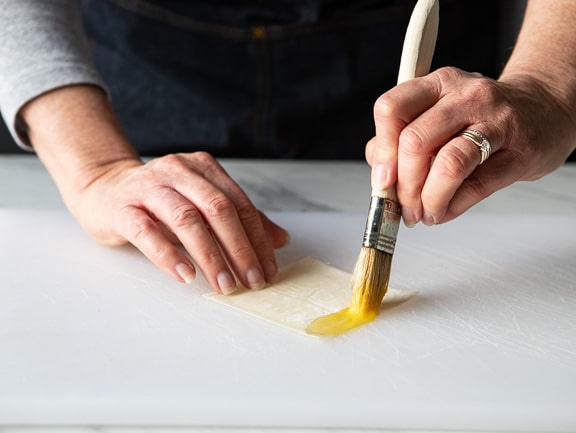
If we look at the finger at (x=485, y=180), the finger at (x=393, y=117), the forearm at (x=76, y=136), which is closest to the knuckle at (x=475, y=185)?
the finger at (x=485, y=180)

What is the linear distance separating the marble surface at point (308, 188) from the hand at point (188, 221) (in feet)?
0.98

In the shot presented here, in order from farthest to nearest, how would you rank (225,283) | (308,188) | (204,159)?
(308,188) → (204,159) → (225,283)

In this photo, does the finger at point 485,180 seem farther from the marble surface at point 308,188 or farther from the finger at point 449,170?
the marble surface at point 308,188

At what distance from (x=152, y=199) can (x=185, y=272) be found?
0.13m

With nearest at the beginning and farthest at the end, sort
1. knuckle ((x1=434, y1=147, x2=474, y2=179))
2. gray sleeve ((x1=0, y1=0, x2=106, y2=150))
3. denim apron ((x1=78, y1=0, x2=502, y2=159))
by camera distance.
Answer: knuckle ((x1=434, y1=147, x2=474, y2=179)) < gray sleeve ((x1=0, y1=0, x2=106, y2=150)) < denim apron ((x1=78, y1=0, x2=502, y2=159))

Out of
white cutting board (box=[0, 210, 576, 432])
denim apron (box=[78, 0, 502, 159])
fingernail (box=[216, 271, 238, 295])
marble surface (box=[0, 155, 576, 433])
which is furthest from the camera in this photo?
denim apron (box=[78, 0, 502, 159])

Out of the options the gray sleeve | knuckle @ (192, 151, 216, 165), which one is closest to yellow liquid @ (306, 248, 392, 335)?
knuckle @ (192, 151, 216, 165)

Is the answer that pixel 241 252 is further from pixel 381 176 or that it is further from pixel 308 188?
pixel 308 188

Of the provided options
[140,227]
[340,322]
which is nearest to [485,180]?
[340,322]

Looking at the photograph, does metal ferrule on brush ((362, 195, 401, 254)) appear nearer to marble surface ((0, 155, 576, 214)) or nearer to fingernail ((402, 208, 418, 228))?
fingernail ((402, 208, 418, 228))

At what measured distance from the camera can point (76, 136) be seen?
1.35m

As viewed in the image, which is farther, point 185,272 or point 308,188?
point 308,188

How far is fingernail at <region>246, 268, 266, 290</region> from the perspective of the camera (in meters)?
1.11

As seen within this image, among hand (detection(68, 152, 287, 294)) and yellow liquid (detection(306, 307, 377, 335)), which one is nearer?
yellow liquid (detection(306, 307, 377, 335))
